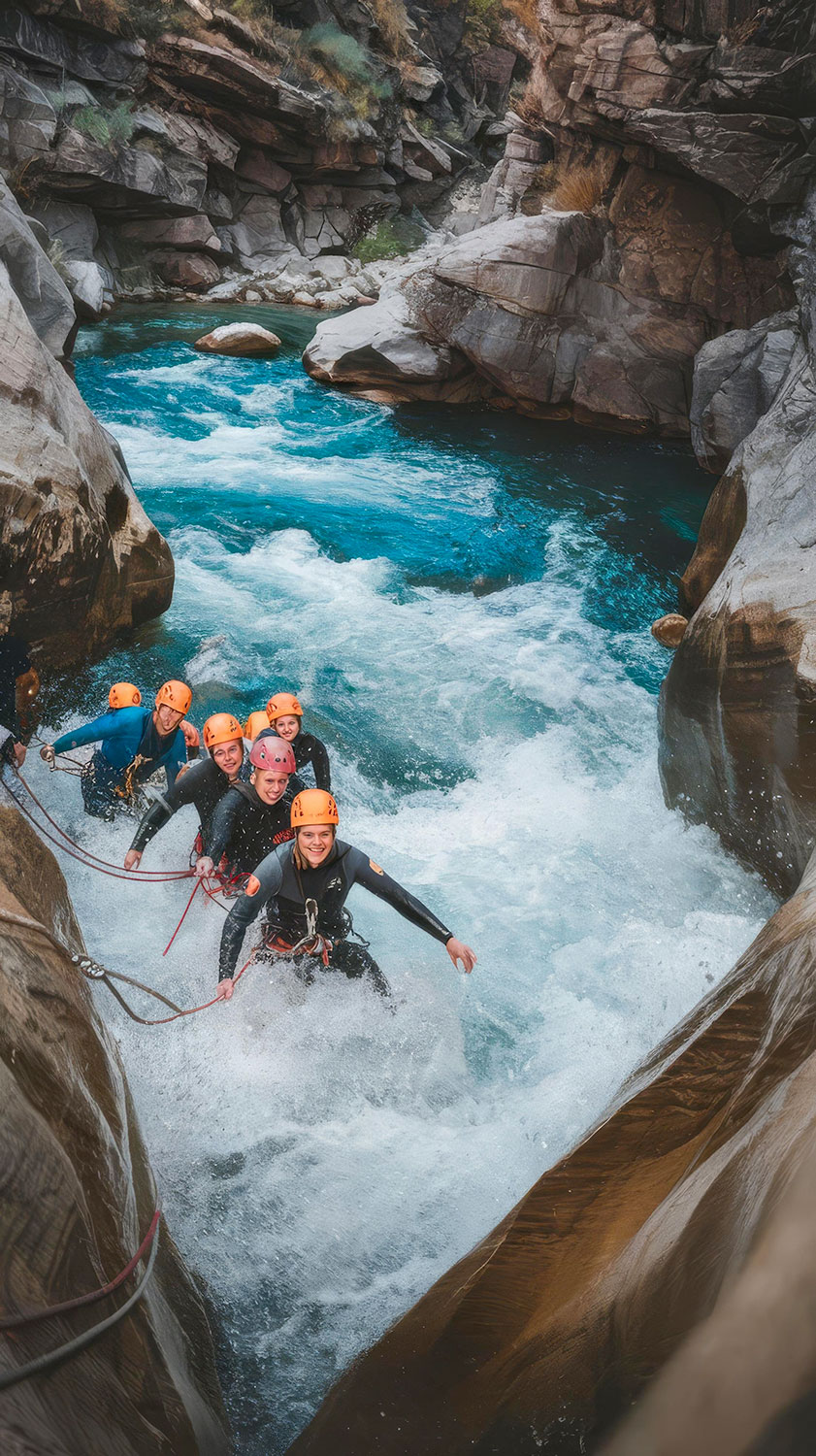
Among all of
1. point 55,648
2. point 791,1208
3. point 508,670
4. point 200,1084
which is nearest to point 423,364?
point 508,670

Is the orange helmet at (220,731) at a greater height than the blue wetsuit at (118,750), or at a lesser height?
greater

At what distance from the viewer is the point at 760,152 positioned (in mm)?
11242

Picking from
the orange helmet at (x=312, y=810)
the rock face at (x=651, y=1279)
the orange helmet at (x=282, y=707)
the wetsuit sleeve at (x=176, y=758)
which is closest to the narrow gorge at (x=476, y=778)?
the rock face at (x=651, y=1279)

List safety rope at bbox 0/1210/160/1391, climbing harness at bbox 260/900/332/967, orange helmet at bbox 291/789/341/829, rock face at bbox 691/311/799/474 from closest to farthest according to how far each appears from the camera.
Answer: safety rope at bbox 0/1210/160/1391
orange helmet at bbox 291/789/341/829
climbing harness at bbox 260/900/332/967
rock face at bbox 691/311/799/474

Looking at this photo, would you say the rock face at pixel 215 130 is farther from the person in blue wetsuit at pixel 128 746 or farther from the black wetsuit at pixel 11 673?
the person in blue wetsuit at pixel 128 746

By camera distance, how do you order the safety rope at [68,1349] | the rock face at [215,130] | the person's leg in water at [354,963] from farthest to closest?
the rock face at [215,130] < the person's leg in water at [354,963] < the safety rope at [68,1349]

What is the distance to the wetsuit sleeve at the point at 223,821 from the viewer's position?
463 cm

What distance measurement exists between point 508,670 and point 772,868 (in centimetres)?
357

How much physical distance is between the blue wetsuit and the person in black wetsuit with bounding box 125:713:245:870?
506mm

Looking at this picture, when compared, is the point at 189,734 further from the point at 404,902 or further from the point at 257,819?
the point at 404,902

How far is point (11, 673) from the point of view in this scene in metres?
6.04

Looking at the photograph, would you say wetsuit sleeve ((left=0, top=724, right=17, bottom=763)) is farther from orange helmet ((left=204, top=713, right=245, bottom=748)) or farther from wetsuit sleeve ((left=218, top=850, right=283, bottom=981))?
wetsuit sleeve ((left=218, top=850, right=283, bottom=981))

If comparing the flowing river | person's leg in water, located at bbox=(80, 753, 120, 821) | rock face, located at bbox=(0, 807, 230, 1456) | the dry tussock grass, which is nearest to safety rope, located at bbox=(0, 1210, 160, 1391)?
rock face, located at bbox=(0, 807, 230, 1456)

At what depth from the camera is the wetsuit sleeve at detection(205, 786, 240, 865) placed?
15.2 ft
